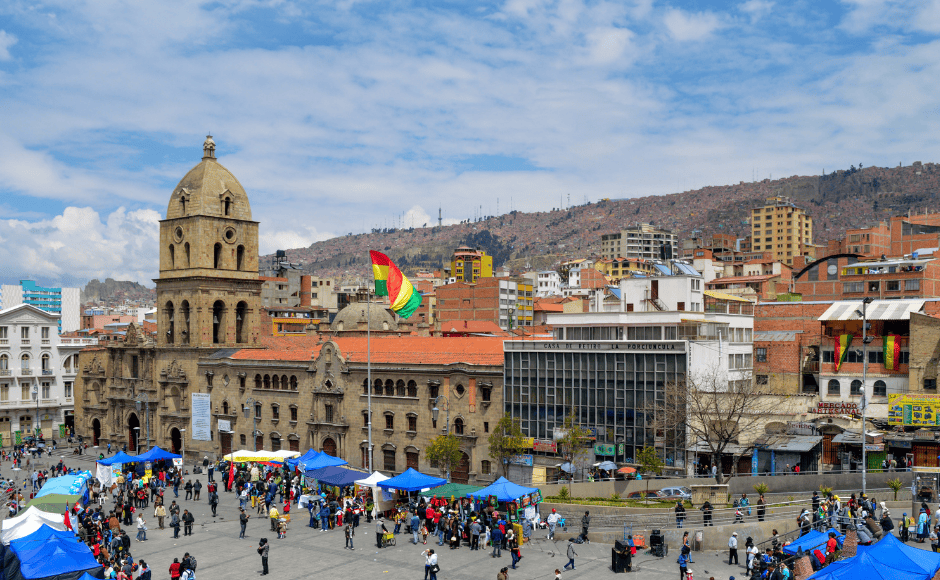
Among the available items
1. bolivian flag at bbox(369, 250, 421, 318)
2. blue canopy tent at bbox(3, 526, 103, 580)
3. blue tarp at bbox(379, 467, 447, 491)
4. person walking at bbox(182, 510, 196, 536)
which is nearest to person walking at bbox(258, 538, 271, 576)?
blue canopy tent at bbox(3, 526, 103, 580)

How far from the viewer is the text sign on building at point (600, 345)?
159 ft

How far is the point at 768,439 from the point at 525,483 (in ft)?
49.3

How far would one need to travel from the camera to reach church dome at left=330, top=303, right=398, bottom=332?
288 ft

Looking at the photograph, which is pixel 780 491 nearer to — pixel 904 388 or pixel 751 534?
pixel 751 534

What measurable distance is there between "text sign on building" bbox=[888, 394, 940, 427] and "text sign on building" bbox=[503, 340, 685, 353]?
11.9 meters

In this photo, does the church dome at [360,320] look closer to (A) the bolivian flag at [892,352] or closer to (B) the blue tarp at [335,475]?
(B) the blue tarp at [335,475]

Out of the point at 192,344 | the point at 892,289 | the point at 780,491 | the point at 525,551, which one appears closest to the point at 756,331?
the point at 892,289

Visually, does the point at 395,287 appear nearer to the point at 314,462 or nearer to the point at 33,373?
the point at 314,462

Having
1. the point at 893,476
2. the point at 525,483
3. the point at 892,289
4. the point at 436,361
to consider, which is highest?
the point at 892,289

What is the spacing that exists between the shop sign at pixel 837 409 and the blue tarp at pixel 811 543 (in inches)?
733

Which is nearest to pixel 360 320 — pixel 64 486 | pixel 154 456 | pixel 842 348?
pixel 154 456

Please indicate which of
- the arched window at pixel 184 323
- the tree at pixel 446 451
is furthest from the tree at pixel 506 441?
the arched window at pixel 184 323

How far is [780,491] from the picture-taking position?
134 ft

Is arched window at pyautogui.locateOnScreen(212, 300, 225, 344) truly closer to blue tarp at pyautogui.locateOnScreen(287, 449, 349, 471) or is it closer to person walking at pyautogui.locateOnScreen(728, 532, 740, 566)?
blue tarp at pyautogui.locateOnScreen(287, 449, 349, 471)
